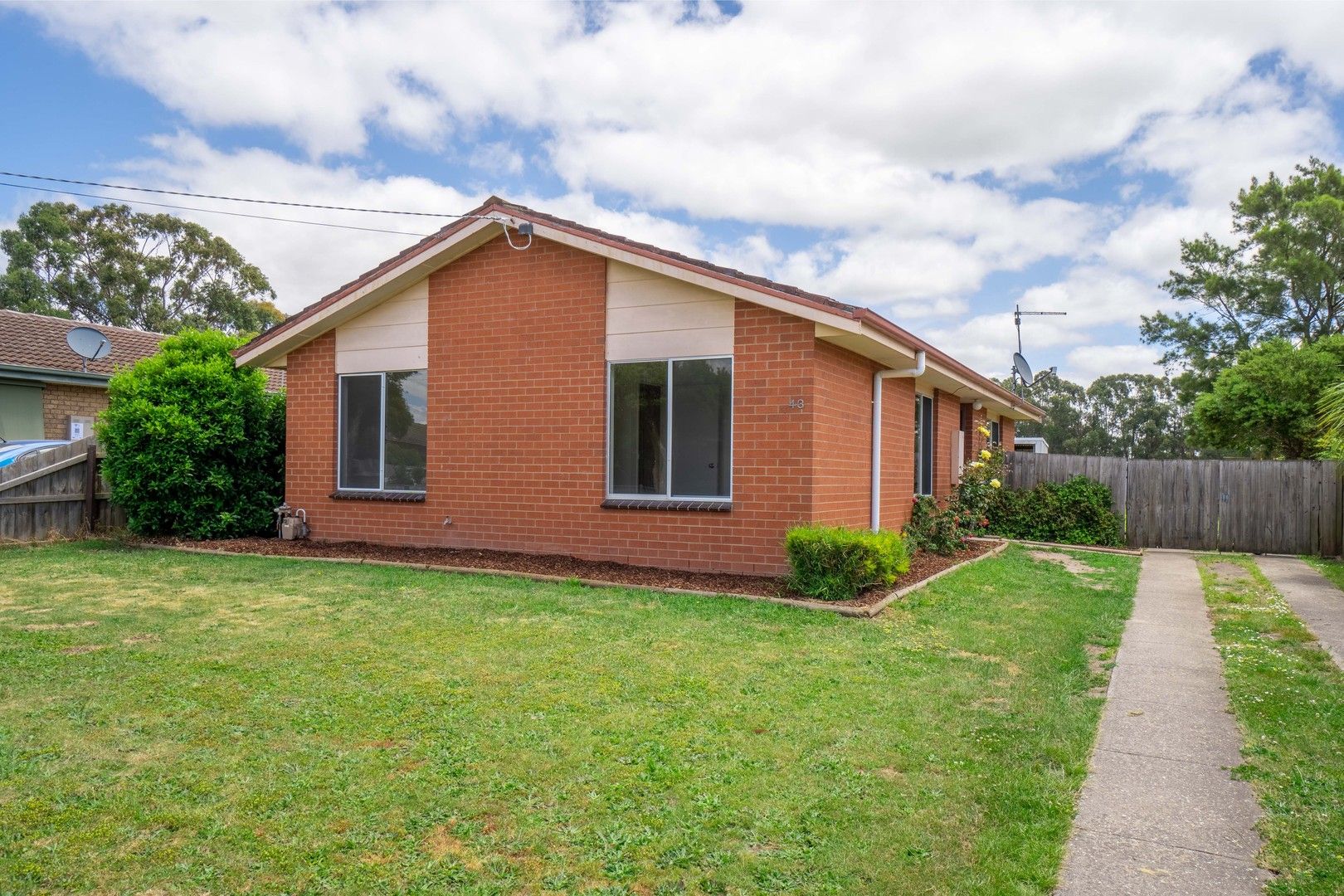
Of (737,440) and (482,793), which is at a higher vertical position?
(737,440)

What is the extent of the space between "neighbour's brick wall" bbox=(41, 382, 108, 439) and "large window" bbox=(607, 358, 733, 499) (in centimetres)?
1347

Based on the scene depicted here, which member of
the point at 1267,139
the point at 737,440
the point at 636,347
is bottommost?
the point at 737,440

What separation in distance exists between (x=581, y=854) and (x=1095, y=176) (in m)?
19.5

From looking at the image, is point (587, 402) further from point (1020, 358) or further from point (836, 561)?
point (1020, 358)

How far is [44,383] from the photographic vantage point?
18109 millimetres

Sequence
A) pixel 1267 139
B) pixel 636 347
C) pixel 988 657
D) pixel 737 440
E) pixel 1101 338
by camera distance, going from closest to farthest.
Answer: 1. pixel 988 657
2. pixel 737 440
3. pixel 636 347
4. pixel 1267 139
5. pixel 1101 338

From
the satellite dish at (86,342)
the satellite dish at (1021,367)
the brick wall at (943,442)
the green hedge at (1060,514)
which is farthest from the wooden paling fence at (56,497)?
the satellite dish at (1021,367)

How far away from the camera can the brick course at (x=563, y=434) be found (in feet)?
30.3

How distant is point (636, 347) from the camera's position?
10062mm

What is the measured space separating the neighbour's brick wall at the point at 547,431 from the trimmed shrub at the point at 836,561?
2.62 feet

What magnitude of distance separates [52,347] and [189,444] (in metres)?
10.8

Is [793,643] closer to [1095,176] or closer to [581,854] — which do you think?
[581,854]

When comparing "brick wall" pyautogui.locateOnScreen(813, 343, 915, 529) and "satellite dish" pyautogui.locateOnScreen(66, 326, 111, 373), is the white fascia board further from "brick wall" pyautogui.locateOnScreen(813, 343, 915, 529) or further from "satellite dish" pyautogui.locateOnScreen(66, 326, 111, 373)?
"satellite dish" pyautogui.locateOnScreen(66, 326, 111, 373)

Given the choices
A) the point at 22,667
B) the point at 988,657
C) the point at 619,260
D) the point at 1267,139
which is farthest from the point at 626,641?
the point at 1267,139
